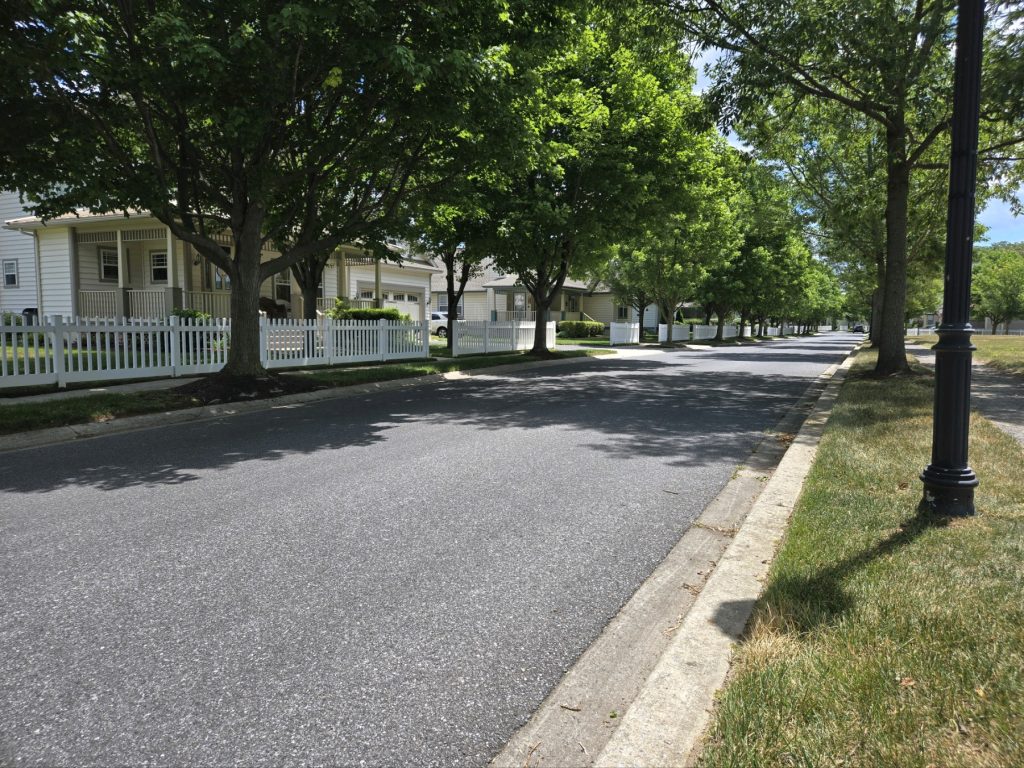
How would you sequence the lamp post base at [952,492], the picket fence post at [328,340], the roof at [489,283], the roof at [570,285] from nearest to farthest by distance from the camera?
the lamp post base at [952,492]
the picket fence post at [328,340]
the roof at [570,285]
the roof at [489,283]

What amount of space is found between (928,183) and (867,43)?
10.1 meters

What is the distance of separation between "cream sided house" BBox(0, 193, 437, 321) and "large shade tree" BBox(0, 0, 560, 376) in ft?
23.0

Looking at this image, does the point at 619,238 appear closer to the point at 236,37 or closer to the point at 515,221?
the point at 515,221

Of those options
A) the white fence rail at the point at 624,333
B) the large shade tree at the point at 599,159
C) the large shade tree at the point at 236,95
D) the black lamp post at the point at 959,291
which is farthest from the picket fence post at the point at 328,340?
the white fence rail at the point at 624,333

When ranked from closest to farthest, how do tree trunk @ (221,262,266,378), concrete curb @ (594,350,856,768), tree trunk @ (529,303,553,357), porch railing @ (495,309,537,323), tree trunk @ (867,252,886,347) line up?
concrete curb @ (594,350,856,768)
tree trunk @ (221,262,266,378)
tree trunk @ (529,303,553,357)
tree trunk @ (867,252,886,347)
porch railing @ (495,309,537,323)

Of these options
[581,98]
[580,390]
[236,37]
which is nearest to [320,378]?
[580,390]

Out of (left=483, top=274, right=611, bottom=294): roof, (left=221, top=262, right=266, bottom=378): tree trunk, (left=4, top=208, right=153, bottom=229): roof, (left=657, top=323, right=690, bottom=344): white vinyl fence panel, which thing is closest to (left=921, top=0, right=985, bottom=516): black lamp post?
(left=221, top=262, right=266, bottom=378): tree trunk

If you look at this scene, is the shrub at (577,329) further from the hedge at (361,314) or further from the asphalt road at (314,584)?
the asphalt road at (314,584)

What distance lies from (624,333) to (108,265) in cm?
2674

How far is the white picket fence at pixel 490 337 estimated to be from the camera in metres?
21.9

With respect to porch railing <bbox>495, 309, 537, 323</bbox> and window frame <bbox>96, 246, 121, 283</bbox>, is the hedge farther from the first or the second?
porch railing <bbox>495, 309, 537, 323</bbox>

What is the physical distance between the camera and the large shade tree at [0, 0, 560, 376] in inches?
319

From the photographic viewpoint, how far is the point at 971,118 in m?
3.98

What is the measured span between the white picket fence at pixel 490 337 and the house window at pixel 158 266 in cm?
1060
